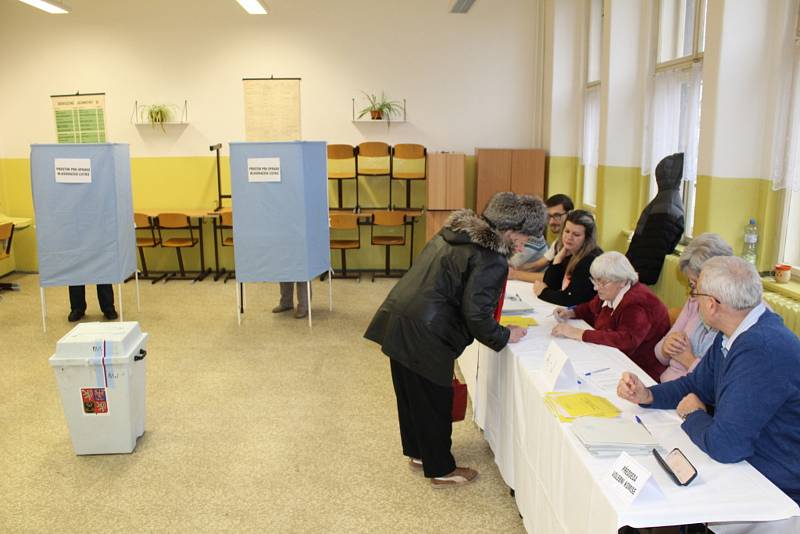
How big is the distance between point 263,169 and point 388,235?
312 cm

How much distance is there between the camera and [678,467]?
1.85m

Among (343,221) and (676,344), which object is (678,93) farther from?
(343,221)

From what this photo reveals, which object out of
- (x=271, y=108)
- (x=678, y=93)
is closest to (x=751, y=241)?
(x=678, y=93)

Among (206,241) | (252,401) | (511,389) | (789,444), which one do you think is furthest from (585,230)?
(206,241)

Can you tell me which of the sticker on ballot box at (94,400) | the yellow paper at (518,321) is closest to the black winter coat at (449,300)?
the yellow paper at (518,321)

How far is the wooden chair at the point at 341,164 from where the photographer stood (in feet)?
26.6

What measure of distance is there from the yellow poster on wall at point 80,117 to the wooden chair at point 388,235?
391 cm

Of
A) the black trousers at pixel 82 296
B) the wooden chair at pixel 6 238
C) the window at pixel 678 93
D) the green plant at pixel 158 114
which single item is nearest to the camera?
the window at pixel 678 93

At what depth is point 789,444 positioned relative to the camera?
1950 mm

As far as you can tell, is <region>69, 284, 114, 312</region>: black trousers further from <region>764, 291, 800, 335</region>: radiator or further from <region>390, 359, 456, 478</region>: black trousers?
<region>764, 291, 800, 335</region>: radiator

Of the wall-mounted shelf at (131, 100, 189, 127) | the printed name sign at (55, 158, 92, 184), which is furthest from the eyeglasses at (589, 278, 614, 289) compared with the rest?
the wall-mounted shelf at (131, 100, 189, 127)

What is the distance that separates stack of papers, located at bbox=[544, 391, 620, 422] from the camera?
2.24 m

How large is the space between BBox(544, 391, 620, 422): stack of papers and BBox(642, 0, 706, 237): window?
3119 millimetres

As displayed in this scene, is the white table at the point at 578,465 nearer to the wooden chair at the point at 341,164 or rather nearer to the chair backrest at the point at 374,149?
the chair backrest at the point at 374,149
